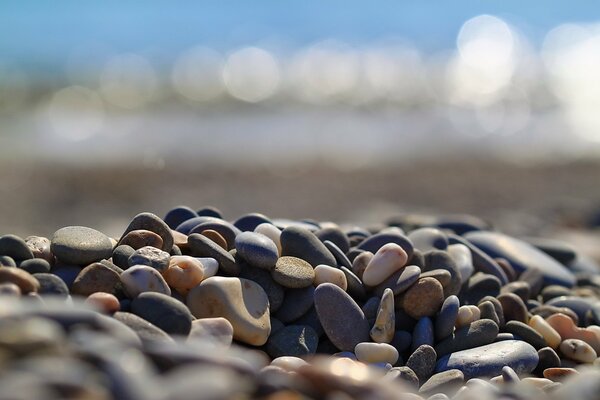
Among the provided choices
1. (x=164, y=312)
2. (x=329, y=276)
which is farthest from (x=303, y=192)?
(x=164, y=312)

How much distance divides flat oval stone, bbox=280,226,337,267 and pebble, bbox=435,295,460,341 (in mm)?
409

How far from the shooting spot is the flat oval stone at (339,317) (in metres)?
2.42

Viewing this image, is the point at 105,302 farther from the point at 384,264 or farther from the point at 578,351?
the point at 578,351

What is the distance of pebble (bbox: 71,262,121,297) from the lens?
2.19 m

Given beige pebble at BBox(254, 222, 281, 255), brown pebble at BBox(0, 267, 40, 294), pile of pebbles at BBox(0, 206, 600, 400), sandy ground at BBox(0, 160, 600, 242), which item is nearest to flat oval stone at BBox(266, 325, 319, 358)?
pile of pebbles at BBox(0, 206, 600, 400)

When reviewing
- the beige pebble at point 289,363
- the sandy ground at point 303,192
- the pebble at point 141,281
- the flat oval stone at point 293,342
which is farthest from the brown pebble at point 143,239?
the sandy ground at point 303,192

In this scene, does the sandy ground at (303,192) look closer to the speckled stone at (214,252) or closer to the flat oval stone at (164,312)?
the speckled stone at (214,252)

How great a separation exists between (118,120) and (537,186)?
7188 millimetres

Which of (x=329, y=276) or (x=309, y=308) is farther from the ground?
(x=329, y=276)

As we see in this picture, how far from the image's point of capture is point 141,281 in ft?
7.27

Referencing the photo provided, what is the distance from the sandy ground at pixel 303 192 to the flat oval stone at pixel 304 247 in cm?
352

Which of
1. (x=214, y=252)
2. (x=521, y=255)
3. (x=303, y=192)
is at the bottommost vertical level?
(x=214, y=252)

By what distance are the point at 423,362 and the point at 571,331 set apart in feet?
2.26

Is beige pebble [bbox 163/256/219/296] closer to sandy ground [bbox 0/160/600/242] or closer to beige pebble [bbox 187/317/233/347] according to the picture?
beige pebble [bbox 187/317/233/347]
